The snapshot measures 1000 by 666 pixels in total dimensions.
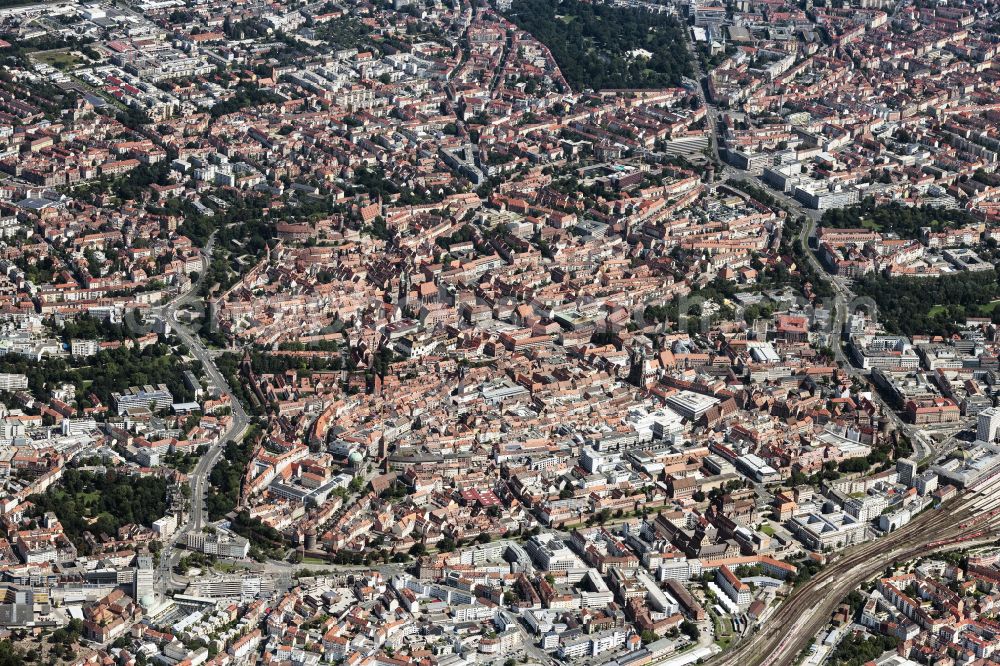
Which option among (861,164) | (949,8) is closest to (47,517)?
Result: (861,164)

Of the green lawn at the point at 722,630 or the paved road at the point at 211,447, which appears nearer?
the green lawn at the point at 722,630

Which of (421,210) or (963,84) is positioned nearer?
(421,210)

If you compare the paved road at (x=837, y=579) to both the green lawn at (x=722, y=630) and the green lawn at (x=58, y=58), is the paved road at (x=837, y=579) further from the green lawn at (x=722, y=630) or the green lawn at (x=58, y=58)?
the green lawn at (x=58, y=58)

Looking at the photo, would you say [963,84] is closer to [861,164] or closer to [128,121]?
[861,164]

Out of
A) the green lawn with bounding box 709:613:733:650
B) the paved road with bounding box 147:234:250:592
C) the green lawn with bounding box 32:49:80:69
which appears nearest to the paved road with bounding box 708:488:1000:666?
the green lawn with bounding box 709:613:733:650

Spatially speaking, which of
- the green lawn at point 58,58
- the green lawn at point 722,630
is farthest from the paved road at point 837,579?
the green lawn at point 58,58

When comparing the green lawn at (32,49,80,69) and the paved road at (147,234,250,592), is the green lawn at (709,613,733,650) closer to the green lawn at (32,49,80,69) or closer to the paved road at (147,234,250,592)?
the paved road at (147,234,250,592)

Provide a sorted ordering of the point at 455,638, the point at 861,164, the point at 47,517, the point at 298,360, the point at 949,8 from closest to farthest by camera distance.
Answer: the point at 455,638 < the point at 47,517 < the point at 298,360 < the point at 861,164 < the point at 949,8

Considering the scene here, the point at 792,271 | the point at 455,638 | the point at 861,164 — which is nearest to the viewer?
the point at 455,638

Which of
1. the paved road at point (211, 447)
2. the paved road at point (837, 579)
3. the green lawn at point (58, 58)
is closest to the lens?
the paved road at point (837, 579)
